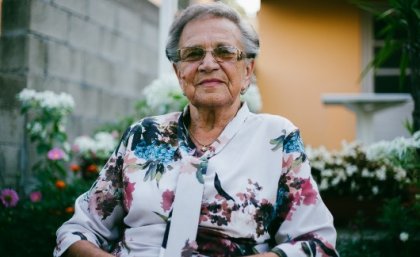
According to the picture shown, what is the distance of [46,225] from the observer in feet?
9.21

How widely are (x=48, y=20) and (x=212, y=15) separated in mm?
2252

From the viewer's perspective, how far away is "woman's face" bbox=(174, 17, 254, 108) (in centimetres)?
198

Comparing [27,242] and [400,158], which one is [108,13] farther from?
A: [400,158]

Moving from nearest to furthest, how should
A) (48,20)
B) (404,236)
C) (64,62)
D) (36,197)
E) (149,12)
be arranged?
(404,236)
(36,197)
(48,20)
(64,62)
(149,12)

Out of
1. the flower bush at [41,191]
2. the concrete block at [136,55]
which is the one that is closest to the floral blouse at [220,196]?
the flower bush at [41,191]

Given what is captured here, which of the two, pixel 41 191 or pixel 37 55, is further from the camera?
pixel 37 55

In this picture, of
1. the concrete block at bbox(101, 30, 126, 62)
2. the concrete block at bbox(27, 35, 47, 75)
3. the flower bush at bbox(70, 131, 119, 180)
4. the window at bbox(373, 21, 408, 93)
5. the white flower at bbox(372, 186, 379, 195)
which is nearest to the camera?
the white flower at bbox(372, 186, 379, 195)

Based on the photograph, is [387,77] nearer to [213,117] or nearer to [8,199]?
[8,199]

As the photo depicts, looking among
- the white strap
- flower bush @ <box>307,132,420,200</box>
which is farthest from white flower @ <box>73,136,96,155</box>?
the white strap

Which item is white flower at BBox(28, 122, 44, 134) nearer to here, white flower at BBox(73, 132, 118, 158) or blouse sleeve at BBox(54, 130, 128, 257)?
white flower at BBox(73, 132, 118, 158)

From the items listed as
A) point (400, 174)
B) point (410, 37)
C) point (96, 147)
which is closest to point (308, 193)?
point (410, 37)

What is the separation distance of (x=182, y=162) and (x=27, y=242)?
4.02ft

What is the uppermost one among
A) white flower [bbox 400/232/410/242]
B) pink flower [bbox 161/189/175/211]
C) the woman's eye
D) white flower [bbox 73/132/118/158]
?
the woman's eye

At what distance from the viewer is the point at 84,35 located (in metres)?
4.42
